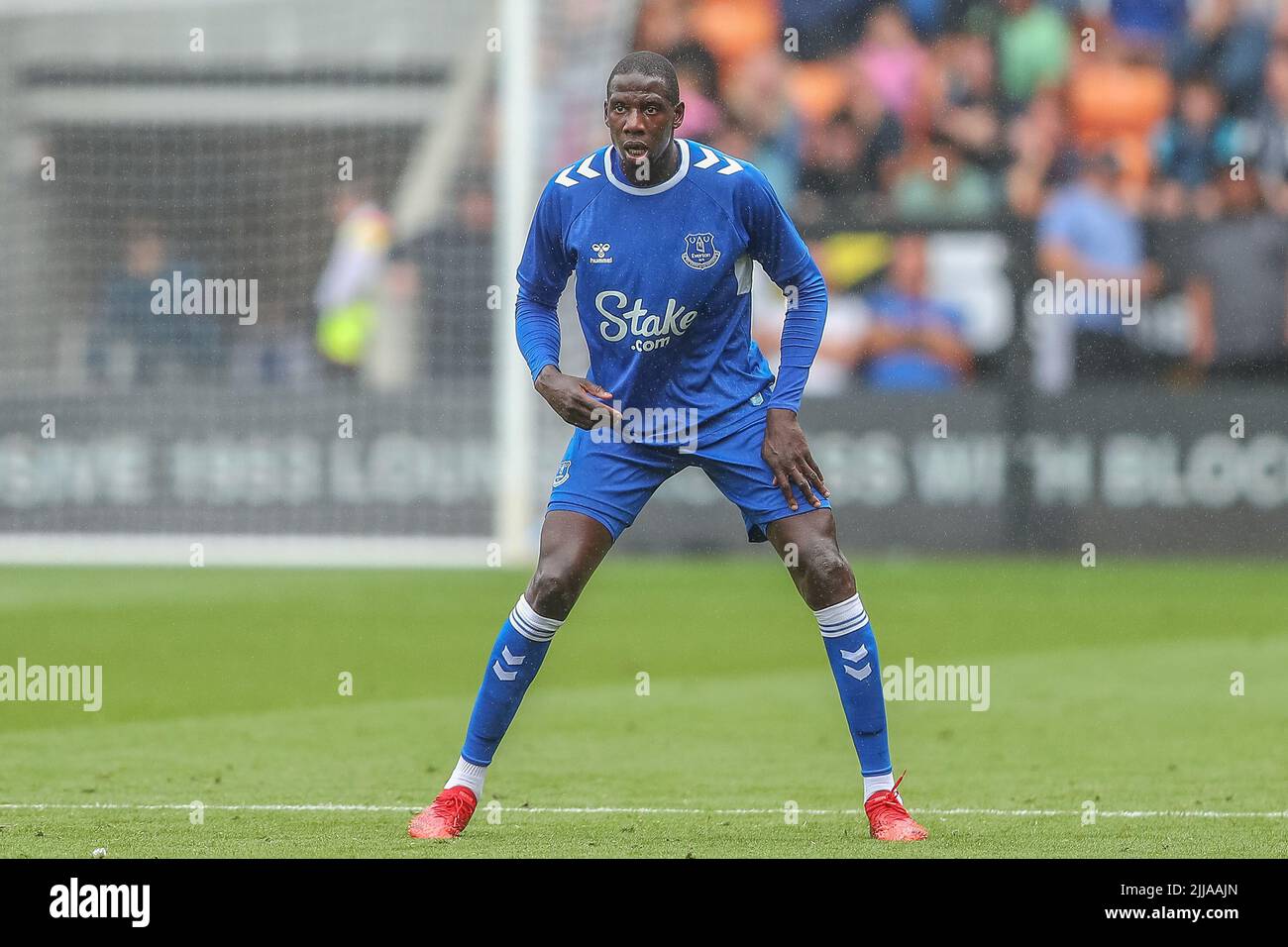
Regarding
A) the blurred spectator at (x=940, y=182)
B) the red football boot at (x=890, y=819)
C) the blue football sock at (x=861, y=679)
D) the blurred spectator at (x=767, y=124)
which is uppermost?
the blurred spectator at (x=767, y=124)

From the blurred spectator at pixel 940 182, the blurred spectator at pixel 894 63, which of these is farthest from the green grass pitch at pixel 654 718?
the blurred spectator at pixel 894 63

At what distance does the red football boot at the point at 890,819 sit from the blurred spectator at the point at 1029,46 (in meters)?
12.8

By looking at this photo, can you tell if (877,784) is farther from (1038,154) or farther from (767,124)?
(767,124)

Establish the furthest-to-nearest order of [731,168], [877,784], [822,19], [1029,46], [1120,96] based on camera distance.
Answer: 1. [822,19]
2. [1029,46]
3. [1120,96]
4. [731,168]
5. [877,784]

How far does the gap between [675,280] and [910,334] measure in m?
10.3

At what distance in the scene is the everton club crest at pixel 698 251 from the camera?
260 inches

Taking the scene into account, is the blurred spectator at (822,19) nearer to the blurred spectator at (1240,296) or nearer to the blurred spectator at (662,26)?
the blurred spectator at (662,26)

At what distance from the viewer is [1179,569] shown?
15492 mm

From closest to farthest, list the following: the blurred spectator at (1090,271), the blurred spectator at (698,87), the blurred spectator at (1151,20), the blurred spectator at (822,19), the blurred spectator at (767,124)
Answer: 1. the blurred spectator at (1090,271)
2. the blurred spectator at (698,87)
3. the blurred spectator at (767,124)
4. the blurred spectator at (1151,20)
5. the blurred spectator at (822,19)

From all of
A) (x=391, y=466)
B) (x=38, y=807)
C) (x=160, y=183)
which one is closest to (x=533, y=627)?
(x=38, y=807)

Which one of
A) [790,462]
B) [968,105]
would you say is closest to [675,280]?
[790,462]

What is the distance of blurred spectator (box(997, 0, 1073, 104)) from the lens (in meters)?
18.5

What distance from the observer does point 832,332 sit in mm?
16922

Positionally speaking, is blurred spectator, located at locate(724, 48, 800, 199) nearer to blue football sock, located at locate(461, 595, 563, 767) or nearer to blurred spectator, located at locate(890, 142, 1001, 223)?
blurred spectator, located at locate(890, 142, 1001, 223)
